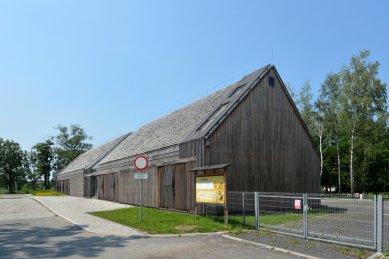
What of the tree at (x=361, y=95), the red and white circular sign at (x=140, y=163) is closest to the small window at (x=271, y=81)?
the red and white circular sign at (x=140, y=163)

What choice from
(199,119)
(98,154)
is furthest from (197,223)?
(98,154)

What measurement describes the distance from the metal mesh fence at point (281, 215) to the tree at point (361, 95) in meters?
27.7

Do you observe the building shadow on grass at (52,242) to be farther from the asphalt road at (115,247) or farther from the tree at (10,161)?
the tree at (10,161)

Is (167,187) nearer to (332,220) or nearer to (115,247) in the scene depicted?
(115,247)

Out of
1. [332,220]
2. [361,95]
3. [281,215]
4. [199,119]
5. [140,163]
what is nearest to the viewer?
[332,220]

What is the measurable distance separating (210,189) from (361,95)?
34.1 metres

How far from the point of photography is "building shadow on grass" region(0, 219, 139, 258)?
9633mm

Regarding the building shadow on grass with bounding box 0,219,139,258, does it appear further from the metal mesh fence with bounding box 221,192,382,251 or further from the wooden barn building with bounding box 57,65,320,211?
the wooden barn building with bounding box 57,65,320,211

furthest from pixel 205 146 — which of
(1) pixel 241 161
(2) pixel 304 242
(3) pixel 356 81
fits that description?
(3) pixel 356 81

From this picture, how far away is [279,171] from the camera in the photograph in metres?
20.7

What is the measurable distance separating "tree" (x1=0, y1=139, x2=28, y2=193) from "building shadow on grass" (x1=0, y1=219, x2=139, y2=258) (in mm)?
79247

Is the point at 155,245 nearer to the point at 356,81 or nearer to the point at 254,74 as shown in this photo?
the point at 254,74

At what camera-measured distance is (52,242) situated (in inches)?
448

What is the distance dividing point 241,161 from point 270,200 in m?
2.41
